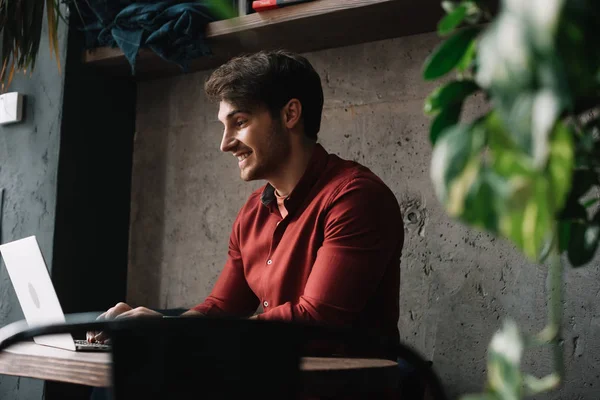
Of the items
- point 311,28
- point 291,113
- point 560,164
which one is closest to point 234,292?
point 291,113

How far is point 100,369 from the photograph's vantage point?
46.2 inches

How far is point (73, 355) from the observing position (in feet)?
4.51

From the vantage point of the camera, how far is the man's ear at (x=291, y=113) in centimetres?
223

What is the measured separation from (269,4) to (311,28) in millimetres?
190

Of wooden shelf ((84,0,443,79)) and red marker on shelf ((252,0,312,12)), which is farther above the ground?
red marker on shelf ((252,0,312,12))

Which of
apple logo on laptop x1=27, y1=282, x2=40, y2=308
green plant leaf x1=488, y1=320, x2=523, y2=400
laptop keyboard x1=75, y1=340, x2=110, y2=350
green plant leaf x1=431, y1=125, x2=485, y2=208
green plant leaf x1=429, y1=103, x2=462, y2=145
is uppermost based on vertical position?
green plant leaf x1=429, y1=103, x2=462, y2=145

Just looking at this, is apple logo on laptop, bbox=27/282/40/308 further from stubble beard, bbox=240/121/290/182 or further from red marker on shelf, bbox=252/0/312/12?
red marker on shelf, bbox=252/0/312/12

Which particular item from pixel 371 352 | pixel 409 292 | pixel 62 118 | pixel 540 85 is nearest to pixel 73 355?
pixel 371 352

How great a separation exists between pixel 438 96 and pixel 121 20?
2.28 m

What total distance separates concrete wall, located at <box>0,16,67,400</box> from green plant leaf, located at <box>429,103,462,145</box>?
2390mm

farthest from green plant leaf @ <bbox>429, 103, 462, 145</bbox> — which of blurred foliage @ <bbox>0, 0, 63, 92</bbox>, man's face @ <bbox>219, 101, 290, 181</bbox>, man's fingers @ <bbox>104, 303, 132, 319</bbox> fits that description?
blurred foliage @ <bbox>0, 0, 63, 92</bbox>

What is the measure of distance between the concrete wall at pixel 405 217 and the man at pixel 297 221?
0.47 metres

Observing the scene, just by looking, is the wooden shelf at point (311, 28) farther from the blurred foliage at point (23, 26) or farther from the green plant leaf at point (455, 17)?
the green plant leaf at point (455, 17)

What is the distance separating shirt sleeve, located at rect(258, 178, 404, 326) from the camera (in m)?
1.69
